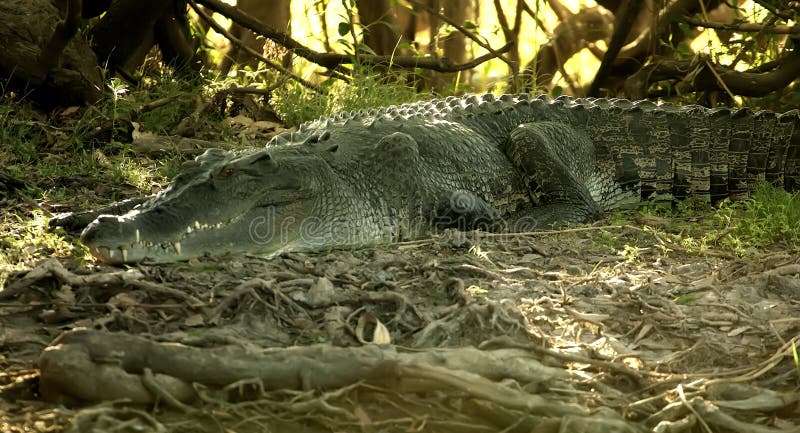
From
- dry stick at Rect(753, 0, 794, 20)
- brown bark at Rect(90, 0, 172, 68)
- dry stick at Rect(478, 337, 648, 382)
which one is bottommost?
dry stick at Rect(478, 337, 648, 382)

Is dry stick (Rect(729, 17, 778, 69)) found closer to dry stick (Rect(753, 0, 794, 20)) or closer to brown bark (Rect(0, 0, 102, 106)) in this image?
dry stick (Rect(753, 0, 794, 20))

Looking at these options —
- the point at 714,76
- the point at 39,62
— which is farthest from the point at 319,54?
the point at 714,76

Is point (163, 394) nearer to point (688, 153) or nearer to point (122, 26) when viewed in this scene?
point (688, 153)

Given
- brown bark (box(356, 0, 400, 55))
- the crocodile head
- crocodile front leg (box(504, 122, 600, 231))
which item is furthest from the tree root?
brown bark (box(356, 0, 400, 55))

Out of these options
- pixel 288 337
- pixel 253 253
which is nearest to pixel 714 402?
pixel 288 337

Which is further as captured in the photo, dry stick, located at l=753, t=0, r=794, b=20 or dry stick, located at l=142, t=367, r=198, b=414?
dry stick, located at l=753, t=0, r=794, b=20

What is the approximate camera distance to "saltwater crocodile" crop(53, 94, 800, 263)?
173 inches

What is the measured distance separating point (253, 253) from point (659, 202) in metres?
3.30

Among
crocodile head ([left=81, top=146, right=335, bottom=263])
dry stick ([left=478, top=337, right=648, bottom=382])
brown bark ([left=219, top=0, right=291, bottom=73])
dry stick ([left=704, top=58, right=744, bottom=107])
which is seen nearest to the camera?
dry stick ([left=478, top=337, right=648, bottom=382])

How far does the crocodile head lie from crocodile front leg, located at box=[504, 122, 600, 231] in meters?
1.51

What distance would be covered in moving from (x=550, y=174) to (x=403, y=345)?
113 inches

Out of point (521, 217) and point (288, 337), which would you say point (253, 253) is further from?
point (521, 217)

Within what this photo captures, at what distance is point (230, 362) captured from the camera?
9.25 ft

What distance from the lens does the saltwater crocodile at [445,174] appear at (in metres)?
4.39
